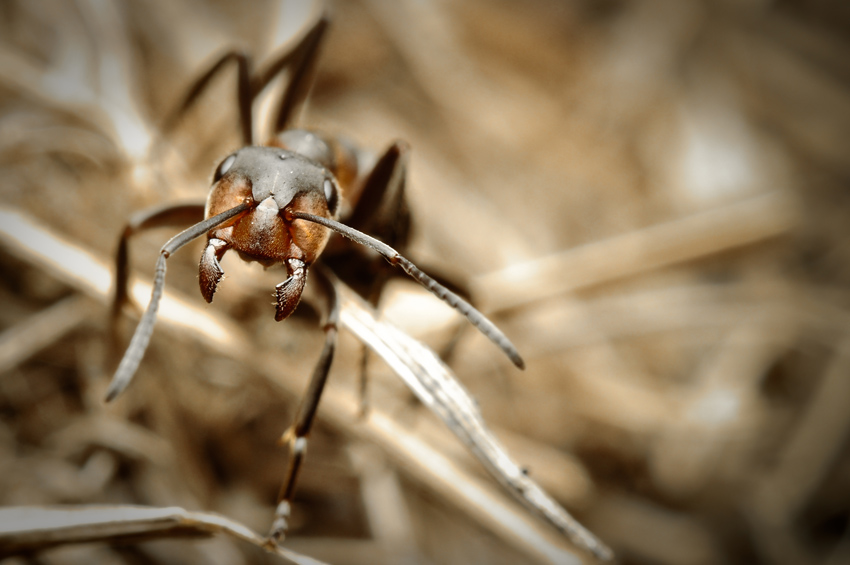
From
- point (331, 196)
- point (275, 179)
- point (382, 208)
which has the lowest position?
point (275, 179)

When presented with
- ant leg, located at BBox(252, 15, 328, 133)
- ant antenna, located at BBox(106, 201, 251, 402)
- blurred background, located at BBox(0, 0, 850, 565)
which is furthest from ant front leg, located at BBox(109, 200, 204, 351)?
ant leg, located at BBox(252, 15, 328, 133)

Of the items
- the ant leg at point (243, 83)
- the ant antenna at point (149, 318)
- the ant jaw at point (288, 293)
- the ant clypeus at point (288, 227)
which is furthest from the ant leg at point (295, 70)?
the ant jaw at point (288, 293)

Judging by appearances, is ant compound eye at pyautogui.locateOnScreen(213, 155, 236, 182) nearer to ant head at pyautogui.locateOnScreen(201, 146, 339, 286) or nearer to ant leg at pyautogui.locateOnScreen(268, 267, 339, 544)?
ant head at pyautogui.locateOnScreen(201, 146, 339, 286)

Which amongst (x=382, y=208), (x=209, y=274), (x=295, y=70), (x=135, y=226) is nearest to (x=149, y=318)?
(x=209, y=274)

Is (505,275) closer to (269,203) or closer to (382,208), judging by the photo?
(382,208)

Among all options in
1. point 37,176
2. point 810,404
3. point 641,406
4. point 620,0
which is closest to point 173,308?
point 37,176

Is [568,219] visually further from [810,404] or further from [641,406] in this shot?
[810,404]
